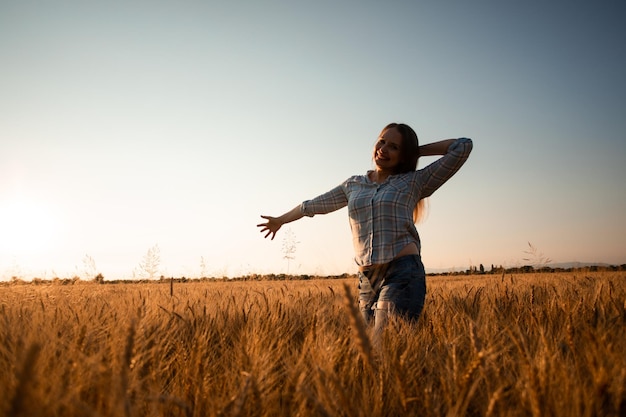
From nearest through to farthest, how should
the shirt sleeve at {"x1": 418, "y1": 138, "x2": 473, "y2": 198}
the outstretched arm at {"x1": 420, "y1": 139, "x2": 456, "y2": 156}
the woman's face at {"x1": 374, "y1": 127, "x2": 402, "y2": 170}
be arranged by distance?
the shirt sleeve at {"x1": 418, "y1": 138, "x2": 473, "y2": 198} → the woman's face at {"x1": 374, "y1": 127, "x2": 402, "y2": 170} → the outstretched arm at {"x1": 420, "y1": 139, "x2": 456, "y2": 156}

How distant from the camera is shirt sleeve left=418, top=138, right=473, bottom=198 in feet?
11.1

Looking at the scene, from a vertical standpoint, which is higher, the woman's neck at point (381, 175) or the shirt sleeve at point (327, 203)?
the woman's neck at point (381, 175)

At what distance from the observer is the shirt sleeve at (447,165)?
133 inches

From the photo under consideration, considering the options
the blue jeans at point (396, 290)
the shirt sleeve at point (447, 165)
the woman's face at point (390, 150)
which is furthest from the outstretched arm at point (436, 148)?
the blue jeans at point (396, 290)

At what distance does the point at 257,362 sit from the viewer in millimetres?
1454

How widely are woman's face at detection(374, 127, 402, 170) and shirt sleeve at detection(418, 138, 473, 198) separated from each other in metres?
0.24

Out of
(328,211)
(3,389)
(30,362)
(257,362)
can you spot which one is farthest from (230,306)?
(30,362)

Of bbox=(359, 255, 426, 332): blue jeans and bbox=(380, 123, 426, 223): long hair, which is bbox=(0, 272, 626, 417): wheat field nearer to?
bbox=(359, 255, 426, 332): blue jeans

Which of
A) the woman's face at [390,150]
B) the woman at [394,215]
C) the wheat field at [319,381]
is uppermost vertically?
the woman's face at [390,150]

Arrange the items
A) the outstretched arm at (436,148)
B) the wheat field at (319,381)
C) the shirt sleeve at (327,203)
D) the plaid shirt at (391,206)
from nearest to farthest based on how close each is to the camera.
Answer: the wheat field at (319,381) → the plaid shirt at (391,206) → the outstretched arm at (436,148) → the shirt sleeve at (327,203)

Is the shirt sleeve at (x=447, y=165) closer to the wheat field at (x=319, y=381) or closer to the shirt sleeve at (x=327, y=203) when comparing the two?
the shirt sleeve at (x=327, y=203)

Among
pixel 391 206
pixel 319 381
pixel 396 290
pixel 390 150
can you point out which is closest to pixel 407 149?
pixel 390 150

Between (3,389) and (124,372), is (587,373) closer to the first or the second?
(124,372)

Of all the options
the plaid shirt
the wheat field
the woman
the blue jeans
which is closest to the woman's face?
the woman
